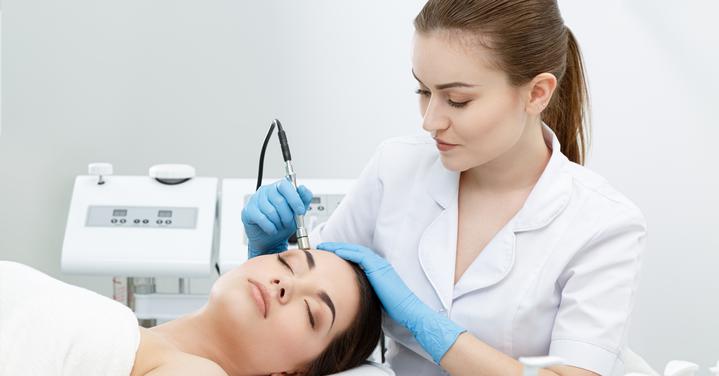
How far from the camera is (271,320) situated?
1.40 m

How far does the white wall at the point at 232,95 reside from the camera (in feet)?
9.49

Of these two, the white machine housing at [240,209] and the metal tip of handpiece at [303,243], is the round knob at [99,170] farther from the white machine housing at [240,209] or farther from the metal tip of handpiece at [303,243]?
the metal tip of handpiece at [303,243]

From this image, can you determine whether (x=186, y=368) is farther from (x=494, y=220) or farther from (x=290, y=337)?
(x=494, y=220)

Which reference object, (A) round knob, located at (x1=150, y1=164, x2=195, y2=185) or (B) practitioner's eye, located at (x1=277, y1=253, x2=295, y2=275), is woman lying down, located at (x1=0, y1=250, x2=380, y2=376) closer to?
(B) practitioner's eye, located at (x1=277, y1=253, x2=295, y2=275)

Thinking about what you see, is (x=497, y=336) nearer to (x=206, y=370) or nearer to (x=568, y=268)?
(x=568, y=268)

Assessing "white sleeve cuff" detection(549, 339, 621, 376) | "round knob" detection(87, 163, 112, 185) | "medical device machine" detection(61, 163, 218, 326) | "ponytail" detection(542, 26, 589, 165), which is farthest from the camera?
"round knob" detection(87, 163, 112, 185)

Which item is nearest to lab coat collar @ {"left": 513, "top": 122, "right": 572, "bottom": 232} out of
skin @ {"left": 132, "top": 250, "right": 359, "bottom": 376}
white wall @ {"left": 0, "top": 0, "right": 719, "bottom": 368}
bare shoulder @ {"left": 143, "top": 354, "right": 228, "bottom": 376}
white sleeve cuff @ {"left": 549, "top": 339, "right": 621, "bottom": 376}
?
white sleeve cuff @ {"left": 549, "top": 339, "right": 621, "bottom": 376}

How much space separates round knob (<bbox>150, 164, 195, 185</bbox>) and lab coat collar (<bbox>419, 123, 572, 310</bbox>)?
1.14 m

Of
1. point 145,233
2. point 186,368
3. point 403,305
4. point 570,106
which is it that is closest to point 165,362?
point 186,368

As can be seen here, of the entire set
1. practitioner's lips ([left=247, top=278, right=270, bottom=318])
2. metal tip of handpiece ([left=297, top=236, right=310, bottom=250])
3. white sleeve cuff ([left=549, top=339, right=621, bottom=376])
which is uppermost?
metal tip of handpiece ([left=297, top=236, right=310, bottom=250])

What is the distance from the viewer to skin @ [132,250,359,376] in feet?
4.61

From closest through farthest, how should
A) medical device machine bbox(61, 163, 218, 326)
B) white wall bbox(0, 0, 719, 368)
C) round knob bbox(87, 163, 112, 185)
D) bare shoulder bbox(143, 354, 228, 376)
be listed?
bare shoulder bbox(143, 354, 228, 376), medical device machine bbox(61, 163, 218, 326), round knob bbox(87, 163, 112, 185), white wall bbox(0, 0, 719, 368)

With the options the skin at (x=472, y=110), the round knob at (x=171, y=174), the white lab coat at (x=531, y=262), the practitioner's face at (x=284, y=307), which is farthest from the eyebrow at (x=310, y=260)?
the round knob at (x=171, y=174)

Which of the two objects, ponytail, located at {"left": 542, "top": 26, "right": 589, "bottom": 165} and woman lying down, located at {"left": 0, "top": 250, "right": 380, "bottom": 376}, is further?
ponytail, located at {"left": 542, "top": 26, "right": 589, "bottom": 165}
